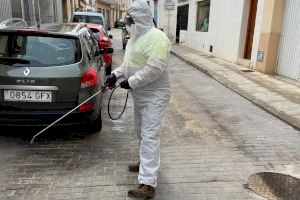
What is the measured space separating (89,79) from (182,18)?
63.9ft

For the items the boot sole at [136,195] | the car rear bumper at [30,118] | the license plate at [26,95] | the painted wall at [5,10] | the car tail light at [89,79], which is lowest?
the boot sole at [136,195]

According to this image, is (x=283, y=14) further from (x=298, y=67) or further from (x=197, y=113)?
(x=197, y=113)

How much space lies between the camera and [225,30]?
47.6 feet

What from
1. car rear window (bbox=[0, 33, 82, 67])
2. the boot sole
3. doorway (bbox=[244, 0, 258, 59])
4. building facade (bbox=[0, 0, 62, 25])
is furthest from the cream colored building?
the boot sole

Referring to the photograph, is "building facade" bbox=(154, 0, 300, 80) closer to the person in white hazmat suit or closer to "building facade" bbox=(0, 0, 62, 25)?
the person in white hazmat suit

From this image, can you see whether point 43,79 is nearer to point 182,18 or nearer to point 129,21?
point 129,21

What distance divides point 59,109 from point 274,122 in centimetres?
368

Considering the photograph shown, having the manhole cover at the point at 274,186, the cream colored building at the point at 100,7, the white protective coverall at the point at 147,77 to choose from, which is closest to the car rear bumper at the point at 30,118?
the white protective coverall at the point at 147,77

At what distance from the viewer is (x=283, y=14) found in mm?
10523

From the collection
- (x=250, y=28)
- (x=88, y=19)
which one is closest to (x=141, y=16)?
(x=250, y=28)

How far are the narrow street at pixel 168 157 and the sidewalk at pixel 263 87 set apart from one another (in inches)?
14.5

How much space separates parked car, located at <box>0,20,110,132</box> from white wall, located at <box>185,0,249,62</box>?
30.2ft

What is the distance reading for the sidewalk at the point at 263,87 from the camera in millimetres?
6875

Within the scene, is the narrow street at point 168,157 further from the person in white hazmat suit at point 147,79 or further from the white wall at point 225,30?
the white wall at point 225,30
